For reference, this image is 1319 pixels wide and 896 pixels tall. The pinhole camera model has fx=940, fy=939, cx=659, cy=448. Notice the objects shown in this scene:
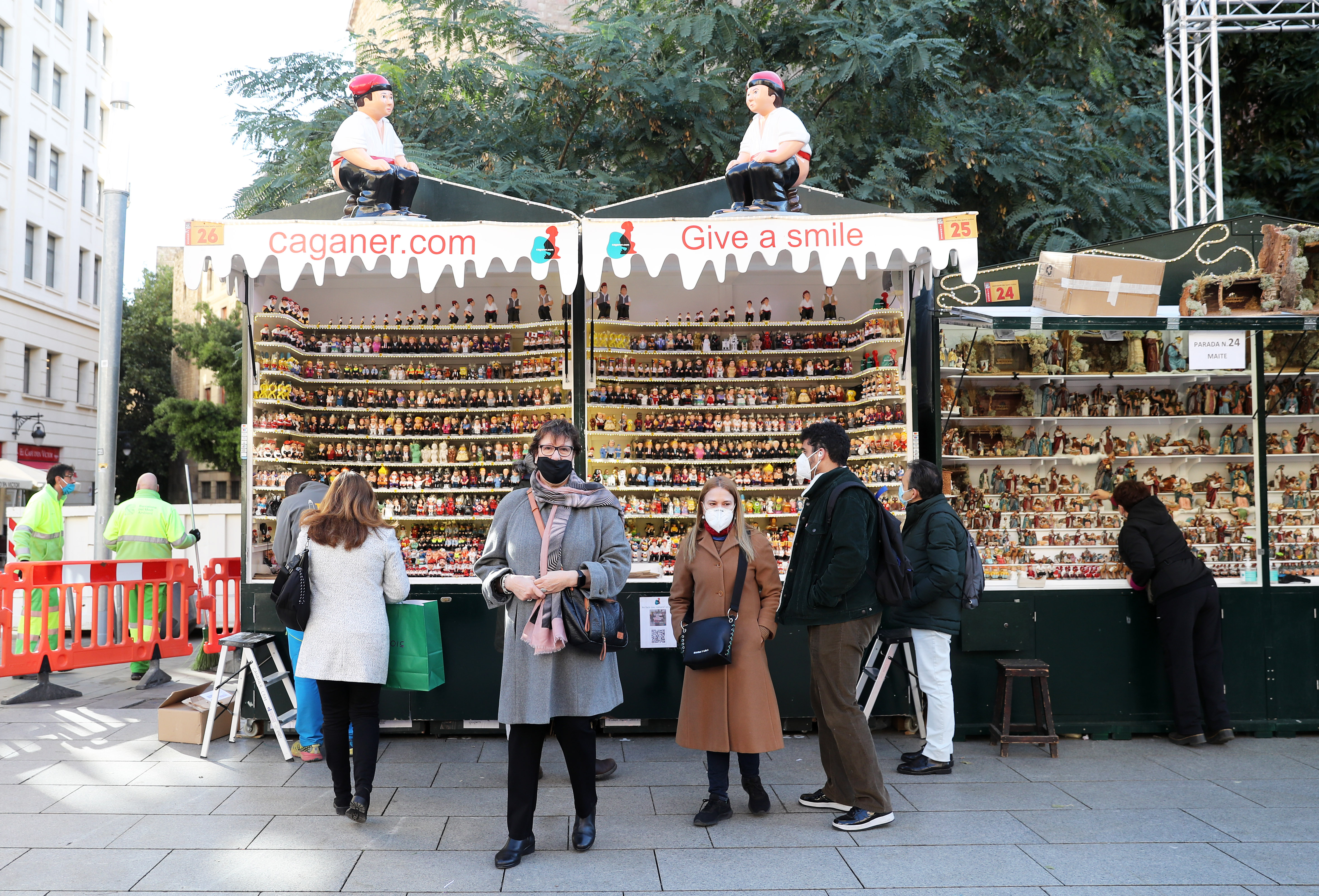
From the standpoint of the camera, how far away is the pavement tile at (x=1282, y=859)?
3.83 metres

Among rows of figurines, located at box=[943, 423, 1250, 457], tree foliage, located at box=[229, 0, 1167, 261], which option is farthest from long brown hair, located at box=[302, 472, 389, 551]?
tree foliage, located at box=[229, 0, 1167, 261]

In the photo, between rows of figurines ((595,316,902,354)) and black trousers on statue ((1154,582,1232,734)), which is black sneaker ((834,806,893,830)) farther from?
rows of figurines ((595,316,902,354))

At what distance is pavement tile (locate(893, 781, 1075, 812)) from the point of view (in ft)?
15.7

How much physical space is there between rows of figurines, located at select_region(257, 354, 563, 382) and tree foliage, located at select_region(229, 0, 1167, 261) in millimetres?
5171

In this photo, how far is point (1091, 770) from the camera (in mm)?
5473

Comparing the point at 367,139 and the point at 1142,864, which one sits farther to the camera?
the point at 367,139

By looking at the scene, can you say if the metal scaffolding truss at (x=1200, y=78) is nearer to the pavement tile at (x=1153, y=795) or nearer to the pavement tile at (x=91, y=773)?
the pavement tile at (x=1153, y=795)

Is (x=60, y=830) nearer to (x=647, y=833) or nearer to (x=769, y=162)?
(x=647, y=833)

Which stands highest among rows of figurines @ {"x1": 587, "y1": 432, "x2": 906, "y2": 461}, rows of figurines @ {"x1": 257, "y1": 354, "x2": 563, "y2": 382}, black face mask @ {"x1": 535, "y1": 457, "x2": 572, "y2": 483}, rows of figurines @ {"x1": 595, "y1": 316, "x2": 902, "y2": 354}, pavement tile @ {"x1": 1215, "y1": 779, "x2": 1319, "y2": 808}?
rows of figurines @ {"x1": 595, "y1": 316, "x2": 902, "y2": 354}

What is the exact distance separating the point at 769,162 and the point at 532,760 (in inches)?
170

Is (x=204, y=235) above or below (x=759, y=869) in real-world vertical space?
above

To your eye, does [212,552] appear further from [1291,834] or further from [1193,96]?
[1193,96]

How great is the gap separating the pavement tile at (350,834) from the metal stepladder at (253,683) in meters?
0.99

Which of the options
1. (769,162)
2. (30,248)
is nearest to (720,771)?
(769,162)
